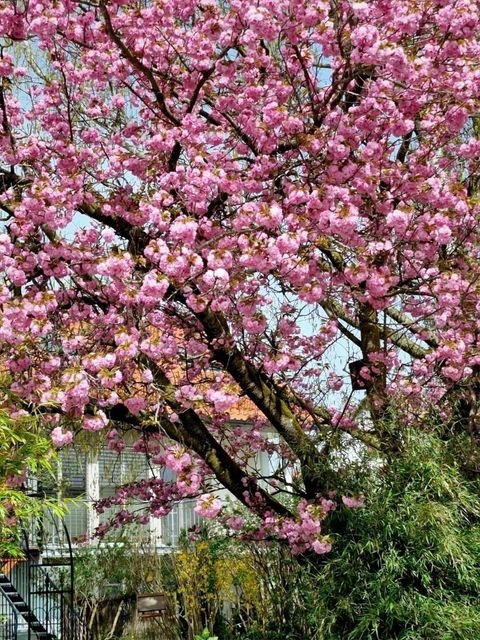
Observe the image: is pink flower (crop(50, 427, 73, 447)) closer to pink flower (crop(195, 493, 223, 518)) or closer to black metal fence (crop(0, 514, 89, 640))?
pink flower (crop(195, 493, 223, 518))

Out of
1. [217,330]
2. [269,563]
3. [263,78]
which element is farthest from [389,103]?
[269,563]

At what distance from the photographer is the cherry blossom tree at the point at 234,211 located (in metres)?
5.61

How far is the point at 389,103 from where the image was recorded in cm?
592

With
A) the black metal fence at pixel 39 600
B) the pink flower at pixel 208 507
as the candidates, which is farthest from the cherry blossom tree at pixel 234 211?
the black metal fence at pixel 39 600

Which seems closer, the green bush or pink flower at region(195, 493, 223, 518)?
pink flower at region(195, 493, 223, 518)

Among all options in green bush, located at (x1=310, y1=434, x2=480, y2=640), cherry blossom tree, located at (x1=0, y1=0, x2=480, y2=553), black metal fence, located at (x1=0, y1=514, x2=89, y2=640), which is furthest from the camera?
black metal fence, located at (x1=0, y1=514, x2=89, y2=640)

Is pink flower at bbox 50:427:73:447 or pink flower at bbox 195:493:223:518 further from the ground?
pink flower at bbox 50:427:73:447

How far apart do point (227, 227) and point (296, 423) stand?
1948mm

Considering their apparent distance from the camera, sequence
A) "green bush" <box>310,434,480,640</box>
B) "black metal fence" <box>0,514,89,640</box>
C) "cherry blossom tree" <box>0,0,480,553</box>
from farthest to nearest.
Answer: "black metal fence" <box>0,514,89,640</box>, "green bush" <box>310,434,480,640</box>, "cherry blossom tree" <box>0,0,480,553</box>

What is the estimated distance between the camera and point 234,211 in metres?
6.59

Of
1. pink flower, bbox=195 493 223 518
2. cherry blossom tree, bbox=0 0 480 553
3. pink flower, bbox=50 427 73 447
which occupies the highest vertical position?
cherry blossom tree, bbox=0 0 480 553

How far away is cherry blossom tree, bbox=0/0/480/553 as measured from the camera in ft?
18.4

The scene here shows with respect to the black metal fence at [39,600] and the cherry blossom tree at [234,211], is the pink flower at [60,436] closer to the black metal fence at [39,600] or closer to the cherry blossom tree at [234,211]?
the cherry blossom tree at [234,211]

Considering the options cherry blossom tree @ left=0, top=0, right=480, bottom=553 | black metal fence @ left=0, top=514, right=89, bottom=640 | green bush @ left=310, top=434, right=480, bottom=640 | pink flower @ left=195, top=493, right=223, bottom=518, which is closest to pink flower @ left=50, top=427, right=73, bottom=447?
cherry blossom tree @ left=0, top=0, right=480, bottom=553
